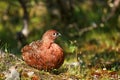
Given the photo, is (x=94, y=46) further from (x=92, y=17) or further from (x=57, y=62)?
(x=57, y=62)

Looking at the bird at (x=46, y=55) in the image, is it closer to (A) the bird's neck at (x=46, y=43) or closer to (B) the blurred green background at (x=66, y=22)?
(A) the bird's neck at (x=46, y=43)

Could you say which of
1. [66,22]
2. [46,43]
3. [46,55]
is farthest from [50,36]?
[66,22]

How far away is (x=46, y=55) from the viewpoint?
10.6m

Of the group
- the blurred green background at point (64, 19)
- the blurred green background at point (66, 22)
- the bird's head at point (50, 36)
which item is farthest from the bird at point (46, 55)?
the blurred green background at point (64, 19)

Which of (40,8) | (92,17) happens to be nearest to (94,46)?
(92,17)

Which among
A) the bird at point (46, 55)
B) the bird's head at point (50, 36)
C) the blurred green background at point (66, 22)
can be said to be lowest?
the bird at point (46, 55)

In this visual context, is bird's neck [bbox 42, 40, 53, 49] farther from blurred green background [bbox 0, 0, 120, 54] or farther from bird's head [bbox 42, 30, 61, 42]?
blurred green background [bbox 0, 0, 120, 54]

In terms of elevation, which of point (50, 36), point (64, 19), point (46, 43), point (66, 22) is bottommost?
point (46, 43)

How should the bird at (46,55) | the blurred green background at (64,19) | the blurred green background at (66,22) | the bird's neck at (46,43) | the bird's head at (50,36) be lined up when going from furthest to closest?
the blurred green background at (64,19) → the blurred green background at (66,22) → the bird's head at (50,36) → the bird's neck at (46,43) → the bird at (46,55)

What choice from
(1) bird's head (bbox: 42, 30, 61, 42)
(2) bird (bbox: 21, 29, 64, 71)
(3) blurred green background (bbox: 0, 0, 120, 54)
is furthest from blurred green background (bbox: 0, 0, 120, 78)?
(2) bird (bbox: 21, 29, 64, 71)

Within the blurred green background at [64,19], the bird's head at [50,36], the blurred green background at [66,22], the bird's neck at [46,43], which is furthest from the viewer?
the blurred green background at [64,19]

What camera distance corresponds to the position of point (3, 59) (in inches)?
418

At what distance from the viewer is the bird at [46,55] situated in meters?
10.6

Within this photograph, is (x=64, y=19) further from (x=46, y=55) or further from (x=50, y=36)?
(x=46, y=55)
